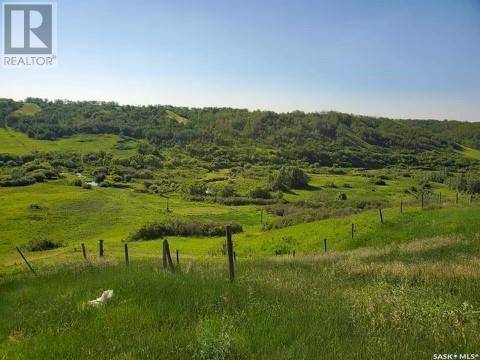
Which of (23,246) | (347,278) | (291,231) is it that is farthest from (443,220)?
(23,246)

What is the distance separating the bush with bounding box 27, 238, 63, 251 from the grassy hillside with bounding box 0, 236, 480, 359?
53.7 meters

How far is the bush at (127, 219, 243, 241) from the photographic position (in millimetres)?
66000

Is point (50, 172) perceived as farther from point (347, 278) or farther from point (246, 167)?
point (347, 278)

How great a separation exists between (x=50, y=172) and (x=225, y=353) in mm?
141329

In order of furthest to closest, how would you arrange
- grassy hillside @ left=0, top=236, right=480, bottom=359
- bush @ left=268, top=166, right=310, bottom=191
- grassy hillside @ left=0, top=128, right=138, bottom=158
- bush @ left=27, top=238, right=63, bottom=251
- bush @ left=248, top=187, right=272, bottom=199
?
grassy hillside @ left=0, top=128, right=138, bottom=158 → bush @ left=268, top=166, right=310, bottom=191 → bush @ left=248, top=187, right=272, bottom=199 → bush @ left=27, top=238, right=63, bottom=251 → grassy hillside @ left=0, top=236, right=480, bottom=359

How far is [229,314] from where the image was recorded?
28.4ft

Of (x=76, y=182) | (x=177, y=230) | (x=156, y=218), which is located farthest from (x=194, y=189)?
(x=177, y=230)

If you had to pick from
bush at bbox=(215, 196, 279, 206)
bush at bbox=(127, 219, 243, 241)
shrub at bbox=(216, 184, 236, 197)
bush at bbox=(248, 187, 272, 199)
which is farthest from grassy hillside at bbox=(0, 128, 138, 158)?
bush at bbox=(127, 219, 243, 241)

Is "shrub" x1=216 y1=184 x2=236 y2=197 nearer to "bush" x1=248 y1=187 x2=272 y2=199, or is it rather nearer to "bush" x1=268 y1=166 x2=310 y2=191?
"bush" x1=248 y1=187 x2=272 y2=199

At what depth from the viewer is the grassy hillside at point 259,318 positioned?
Answer: 6738 millimetres

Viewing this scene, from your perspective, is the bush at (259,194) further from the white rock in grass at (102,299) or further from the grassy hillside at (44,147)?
the white rock in grass at (102,299)

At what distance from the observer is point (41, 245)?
62812 millimetres

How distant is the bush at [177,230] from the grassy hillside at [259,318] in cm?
5350

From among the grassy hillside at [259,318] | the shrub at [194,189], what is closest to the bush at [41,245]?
the grassy hillside at [259,318]
